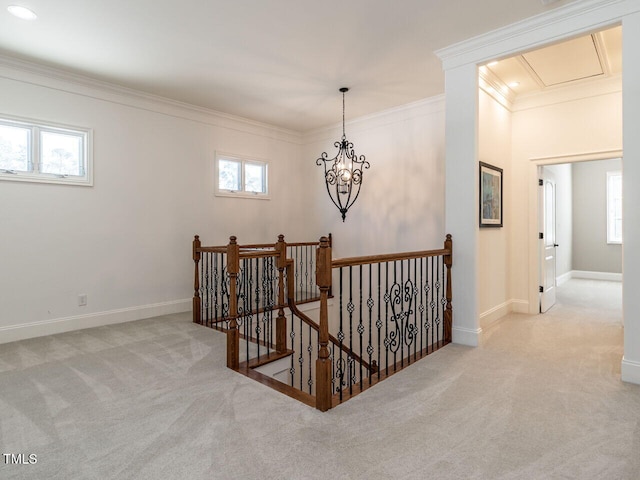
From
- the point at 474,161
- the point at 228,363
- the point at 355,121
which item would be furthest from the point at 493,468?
the point at 355,121

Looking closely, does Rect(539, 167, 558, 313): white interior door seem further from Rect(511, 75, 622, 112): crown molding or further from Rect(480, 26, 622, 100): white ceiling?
Rect(480, 26, 622, 100): white ceiling

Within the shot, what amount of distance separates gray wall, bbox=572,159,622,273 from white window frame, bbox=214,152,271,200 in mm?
7525

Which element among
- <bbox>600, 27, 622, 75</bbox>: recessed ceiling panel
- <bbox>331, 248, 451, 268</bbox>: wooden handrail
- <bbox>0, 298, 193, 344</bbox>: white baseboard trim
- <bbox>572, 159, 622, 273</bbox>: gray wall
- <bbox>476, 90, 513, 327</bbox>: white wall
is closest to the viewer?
<bbox>331, 248, 451, 268</bbox>: wooden handrail

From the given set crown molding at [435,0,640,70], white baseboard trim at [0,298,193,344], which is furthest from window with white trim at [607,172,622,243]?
white baseboard trim at [0,298,193,344]

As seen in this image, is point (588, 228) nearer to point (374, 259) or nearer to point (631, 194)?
point (631, 194)

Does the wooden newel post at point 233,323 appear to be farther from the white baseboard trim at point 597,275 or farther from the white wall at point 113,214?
the white baseboard trim at point 597,275

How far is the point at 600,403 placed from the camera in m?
2.44

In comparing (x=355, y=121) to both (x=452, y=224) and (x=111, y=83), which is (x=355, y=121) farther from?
(x=111, y=83)

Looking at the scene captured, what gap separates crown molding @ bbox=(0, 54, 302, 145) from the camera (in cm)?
393

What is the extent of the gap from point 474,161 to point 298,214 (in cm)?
388

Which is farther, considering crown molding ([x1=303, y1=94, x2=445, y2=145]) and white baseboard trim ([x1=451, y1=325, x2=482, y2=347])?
crown molding ([x1=303, y1=94, x2=445, y2=145])

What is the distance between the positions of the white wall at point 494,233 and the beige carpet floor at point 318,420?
1028 millimetres

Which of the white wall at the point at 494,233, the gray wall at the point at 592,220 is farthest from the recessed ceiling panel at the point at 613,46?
the gray wall at the point at 592,220

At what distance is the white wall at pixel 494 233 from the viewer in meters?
4.28
